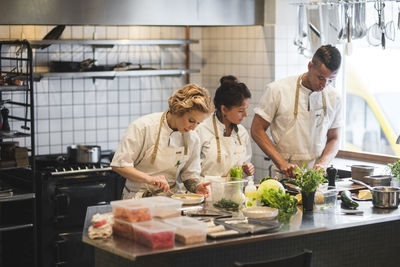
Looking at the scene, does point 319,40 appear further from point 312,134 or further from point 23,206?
point 23,206

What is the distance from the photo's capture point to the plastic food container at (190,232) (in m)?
3.10

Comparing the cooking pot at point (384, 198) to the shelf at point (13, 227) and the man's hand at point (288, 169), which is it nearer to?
the man's hand at point (288, 169)

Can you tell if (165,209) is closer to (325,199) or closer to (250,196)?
(250,196)

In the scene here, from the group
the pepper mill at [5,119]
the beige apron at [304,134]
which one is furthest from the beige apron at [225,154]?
the pepper mill at [5,119]

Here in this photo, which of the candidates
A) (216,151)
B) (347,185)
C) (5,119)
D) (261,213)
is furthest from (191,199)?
(5,119)

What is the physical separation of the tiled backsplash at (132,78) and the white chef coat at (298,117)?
1.00 m

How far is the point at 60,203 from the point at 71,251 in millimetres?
417

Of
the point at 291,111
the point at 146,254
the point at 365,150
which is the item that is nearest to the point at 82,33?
the point at 291,111

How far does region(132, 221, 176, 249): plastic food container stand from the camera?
3.00 m

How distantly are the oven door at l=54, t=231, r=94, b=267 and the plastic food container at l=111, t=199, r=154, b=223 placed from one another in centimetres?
245

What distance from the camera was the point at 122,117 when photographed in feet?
21.6

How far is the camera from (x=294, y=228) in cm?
344

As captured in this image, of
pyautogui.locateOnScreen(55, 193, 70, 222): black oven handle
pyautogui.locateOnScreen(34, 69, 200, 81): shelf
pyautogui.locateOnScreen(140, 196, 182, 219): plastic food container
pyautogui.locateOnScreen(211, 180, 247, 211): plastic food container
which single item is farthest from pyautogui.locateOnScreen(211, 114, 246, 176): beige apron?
pyautogui.locateOnScreen(140, 196, 182, 219): plastic food container

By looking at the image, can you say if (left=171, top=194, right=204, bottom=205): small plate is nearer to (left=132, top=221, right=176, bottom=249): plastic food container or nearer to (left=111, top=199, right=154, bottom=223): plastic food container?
(left=111, top=199, right=154, bottom=223): plastic food container
